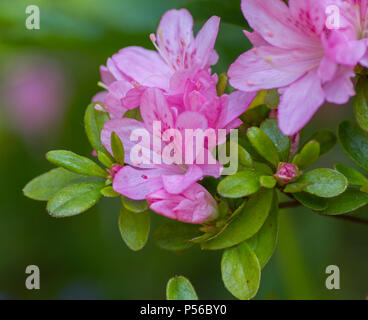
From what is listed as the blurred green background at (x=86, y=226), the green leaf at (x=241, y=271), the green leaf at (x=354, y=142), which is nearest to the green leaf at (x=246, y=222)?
the green leaf at (x=241, y=271)

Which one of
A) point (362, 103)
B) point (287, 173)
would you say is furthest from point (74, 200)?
point (362, 103)

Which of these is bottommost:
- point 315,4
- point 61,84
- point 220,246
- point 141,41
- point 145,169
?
point 220,246

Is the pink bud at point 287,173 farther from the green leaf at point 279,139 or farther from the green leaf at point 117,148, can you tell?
the green leaf at point 117,148

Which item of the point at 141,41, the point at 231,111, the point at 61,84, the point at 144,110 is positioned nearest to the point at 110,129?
the point at 144,110

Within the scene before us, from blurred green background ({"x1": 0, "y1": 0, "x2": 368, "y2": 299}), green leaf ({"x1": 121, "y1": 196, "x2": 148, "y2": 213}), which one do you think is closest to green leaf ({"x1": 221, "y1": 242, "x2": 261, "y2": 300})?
green leaf ({"x1": 121, "y1": 196, "x2": 148, "y2": 213})

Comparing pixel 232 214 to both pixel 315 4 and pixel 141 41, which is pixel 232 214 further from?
pixel 141 41
